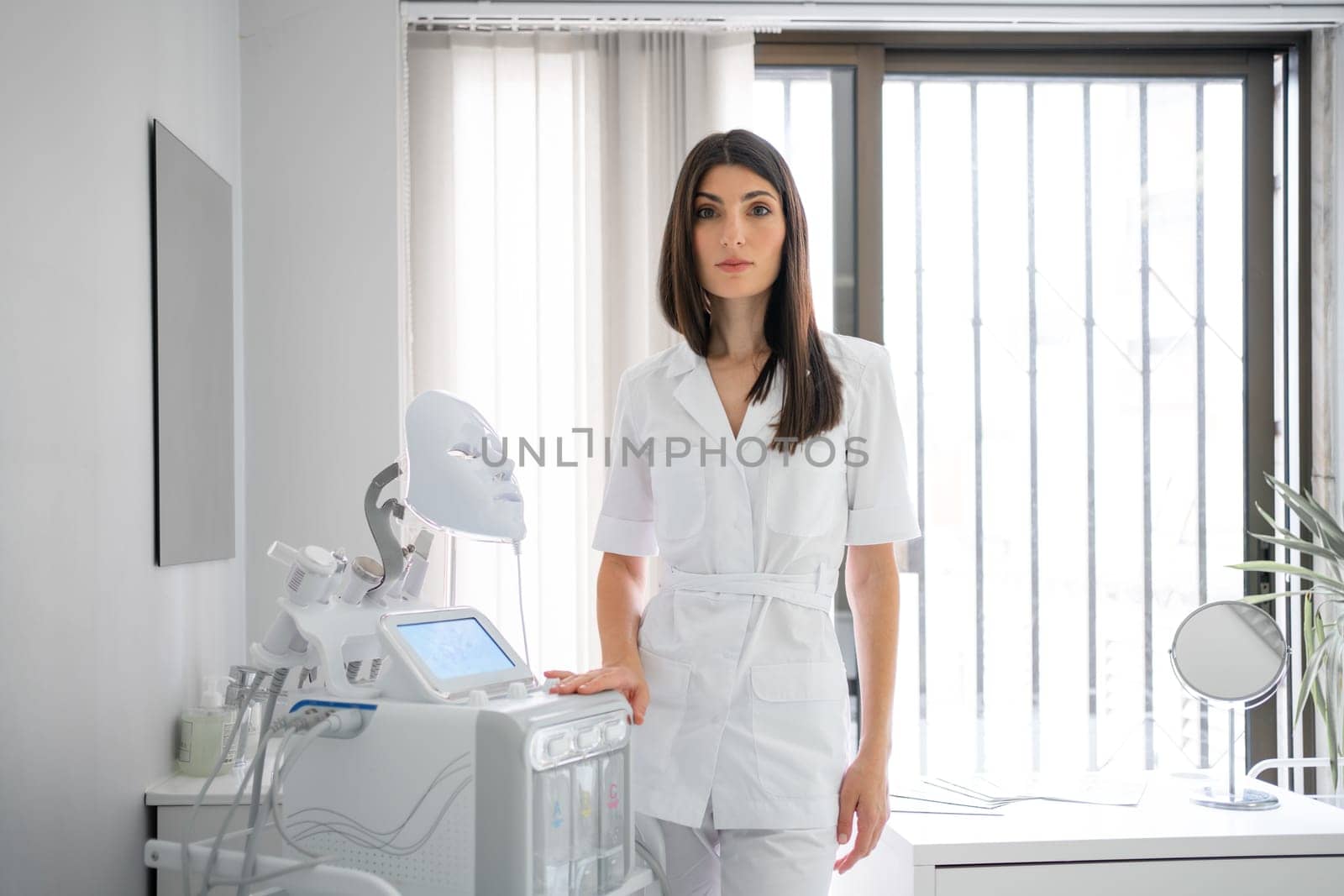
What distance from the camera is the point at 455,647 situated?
1.22 metres

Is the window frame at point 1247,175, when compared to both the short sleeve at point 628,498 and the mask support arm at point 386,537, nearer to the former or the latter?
the short sleeve at point 628,498

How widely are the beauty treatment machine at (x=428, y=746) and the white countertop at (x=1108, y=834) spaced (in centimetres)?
66

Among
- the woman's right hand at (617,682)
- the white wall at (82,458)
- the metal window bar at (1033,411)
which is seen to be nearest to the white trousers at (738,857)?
the woman's right hand at (617,682)

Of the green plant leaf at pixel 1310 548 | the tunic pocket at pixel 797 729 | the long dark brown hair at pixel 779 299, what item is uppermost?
the long dark brown hair at pixel 779 299

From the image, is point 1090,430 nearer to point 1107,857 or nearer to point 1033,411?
point 1033,411

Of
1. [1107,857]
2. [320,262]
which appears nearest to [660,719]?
[1107,857]

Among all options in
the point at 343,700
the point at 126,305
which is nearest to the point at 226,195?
the point at 126,305

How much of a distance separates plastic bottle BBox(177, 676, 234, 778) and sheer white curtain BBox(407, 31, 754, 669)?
0.73 metres

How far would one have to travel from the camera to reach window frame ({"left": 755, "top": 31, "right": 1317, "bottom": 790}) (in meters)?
2.73

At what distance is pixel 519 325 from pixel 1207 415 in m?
1.87

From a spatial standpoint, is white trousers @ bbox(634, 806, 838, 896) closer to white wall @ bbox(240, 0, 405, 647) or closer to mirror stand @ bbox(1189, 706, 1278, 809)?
mirror stand @ bbox(1189, 706, 1278, 809)

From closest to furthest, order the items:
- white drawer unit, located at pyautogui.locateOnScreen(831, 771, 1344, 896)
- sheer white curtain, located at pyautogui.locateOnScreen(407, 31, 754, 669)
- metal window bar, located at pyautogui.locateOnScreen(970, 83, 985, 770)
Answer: white drawer unit, located at pyautogui.locateOnScreen(831, 771, 1344, 896) < sheer white curtain, located at pyautogui.locateOnScreen(407, 31, 754, 669) < metal window bar, located at pyautogui.locateOnScreen(970, 83, 985, 770)

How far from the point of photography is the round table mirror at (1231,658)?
196 cm

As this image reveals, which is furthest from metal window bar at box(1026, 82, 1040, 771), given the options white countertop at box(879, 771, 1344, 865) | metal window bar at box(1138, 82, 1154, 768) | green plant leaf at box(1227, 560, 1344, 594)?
white countertop at box(879, 771, 1344, 865)
